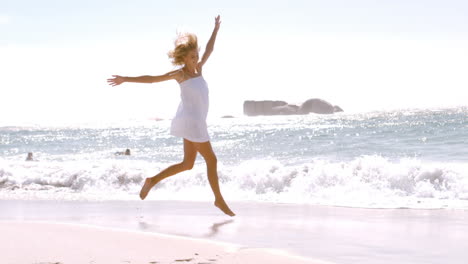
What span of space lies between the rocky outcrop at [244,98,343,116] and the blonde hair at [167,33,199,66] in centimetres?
14574

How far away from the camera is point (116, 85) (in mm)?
4902

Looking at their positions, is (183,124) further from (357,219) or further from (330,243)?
(357,219)

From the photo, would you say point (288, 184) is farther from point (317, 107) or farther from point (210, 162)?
point (317, 107)

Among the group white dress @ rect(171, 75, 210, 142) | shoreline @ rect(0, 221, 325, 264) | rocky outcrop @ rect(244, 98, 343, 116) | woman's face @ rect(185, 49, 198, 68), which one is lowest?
shoreline @ rect(0, 221, 325, 264)

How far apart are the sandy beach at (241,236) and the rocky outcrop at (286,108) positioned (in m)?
144

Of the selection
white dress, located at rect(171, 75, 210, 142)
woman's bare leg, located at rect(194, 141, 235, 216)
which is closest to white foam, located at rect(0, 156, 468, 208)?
woman's bare leg, located at rect(194, 141, 235, 216)

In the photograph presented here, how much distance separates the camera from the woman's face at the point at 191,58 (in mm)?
5367

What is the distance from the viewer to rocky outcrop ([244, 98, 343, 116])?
495 feet

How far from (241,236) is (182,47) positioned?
1.81 meters

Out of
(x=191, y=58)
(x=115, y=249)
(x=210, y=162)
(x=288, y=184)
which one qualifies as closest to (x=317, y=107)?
(x=288, y=184)

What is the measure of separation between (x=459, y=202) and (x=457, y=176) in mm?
2006

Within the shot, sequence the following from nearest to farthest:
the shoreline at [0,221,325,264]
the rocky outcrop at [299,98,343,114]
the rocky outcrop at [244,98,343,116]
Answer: the shoreline at [0,221,325,264] < the rocky outcrop at [299,98,343,114] < the rocky outcrop at [244,98,343,116]

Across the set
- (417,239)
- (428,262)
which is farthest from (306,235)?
(428,262)

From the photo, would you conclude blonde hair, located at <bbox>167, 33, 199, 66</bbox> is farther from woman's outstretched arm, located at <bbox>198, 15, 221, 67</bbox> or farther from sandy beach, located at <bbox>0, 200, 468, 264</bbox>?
sandy beach, located at <bbox>0, 200, 468, 264</bbox>
